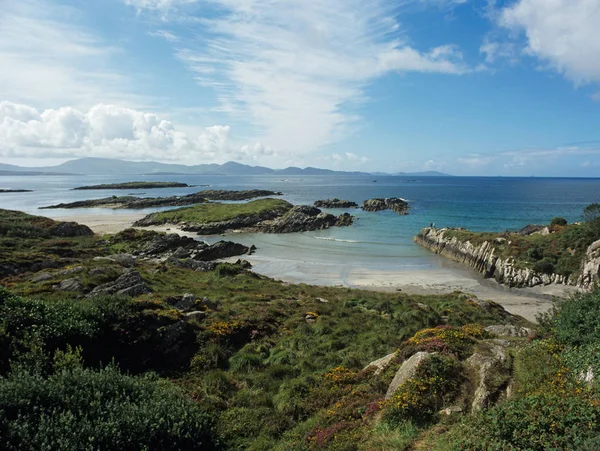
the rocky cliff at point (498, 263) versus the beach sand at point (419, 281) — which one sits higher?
the rocky cliff at point (498, 263)

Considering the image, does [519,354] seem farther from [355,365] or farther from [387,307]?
[387,307]

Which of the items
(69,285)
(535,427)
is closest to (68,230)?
(69,285)

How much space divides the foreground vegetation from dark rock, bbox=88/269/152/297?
4.29ft

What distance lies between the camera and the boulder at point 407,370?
417 inches

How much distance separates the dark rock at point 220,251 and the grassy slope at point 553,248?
3825 centimetres

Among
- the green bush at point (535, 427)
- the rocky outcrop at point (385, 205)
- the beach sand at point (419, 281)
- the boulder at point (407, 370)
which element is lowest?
the beach sand at point (419, 281)

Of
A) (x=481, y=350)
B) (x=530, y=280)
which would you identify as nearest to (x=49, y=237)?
(x=481, y=350)

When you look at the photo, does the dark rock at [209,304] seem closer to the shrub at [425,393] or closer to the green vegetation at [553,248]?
the shrub at [425,393]

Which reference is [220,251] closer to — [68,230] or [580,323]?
[68,230]

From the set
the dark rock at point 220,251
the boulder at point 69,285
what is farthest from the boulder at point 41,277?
the dark rock at point 220,251

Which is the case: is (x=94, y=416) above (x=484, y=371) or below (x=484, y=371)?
below

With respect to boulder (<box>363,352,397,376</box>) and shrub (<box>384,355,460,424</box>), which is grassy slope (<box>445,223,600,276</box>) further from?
shrub (<box>384,355,460,424</box>)

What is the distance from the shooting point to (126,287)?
2275 centimetres

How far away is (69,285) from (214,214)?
228 feet
